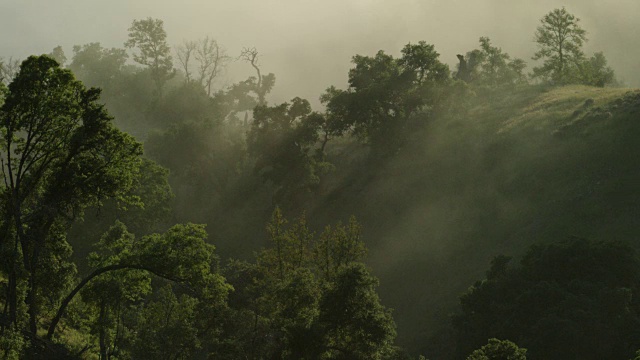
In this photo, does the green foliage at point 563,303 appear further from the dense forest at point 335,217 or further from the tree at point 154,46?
the tree at point 154,46

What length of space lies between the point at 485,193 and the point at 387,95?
2017cm

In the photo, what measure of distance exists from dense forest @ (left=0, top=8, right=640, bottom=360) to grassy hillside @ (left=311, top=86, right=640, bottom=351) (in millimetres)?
255

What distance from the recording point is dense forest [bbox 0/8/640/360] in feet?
84.2

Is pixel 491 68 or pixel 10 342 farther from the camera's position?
pixel 491 68

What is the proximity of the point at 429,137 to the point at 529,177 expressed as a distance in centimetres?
1947

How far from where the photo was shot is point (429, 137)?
8200cm

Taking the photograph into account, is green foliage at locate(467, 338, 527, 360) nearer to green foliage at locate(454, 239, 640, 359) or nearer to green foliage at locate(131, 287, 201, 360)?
green foliage at locate(454, 239, 640, 359)

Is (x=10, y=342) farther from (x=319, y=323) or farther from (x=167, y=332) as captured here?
(x=319, y=323)

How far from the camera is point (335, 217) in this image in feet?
244

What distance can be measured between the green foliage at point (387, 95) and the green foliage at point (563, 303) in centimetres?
3650

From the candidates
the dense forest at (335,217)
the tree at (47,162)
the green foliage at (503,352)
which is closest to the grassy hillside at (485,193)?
the dense forest at (335,217)

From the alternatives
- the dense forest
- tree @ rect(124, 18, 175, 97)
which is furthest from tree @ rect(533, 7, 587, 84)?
tree @ rect(124, 18, 175, 97)

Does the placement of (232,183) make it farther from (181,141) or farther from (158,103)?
(158,103)

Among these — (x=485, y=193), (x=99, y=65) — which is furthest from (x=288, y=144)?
(x=99, y=65)
